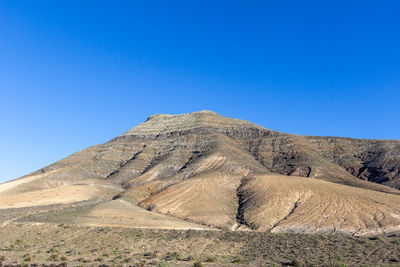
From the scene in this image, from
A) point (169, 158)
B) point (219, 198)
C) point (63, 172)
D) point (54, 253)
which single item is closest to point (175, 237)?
point (54, 253)

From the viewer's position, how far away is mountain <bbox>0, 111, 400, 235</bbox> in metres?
46.8

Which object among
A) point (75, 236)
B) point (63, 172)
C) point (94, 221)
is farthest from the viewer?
point (63, 172)

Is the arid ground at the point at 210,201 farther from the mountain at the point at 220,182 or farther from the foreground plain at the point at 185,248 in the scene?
the mountain at the point at 220,182

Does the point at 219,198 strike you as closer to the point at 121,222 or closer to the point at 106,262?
the point at 121,222

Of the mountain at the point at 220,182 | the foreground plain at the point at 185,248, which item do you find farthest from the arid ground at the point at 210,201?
the mountain at the point at 220,182

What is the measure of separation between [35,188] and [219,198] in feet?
139

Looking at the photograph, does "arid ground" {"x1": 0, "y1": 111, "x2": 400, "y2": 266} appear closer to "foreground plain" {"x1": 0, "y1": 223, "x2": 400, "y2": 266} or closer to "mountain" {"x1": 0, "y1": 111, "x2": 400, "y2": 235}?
"foreground plain" {"x1": 0, "y1": 223, "x2": 400, "y2": 266}

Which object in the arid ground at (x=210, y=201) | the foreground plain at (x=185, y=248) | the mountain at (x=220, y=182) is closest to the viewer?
the foreground plain at (x=185, y=248)

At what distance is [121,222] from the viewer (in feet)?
148

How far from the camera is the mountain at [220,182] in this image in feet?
154

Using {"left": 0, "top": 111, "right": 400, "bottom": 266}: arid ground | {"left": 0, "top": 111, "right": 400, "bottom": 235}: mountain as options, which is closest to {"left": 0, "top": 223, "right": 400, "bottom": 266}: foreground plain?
{"left": 0, "top": 111, "right": 400, "bottom": 266}: arid ground

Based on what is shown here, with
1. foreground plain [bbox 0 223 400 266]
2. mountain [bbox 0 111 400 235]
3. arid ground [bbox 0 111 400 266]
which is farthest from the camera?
mountain [bbox 0 111 400 235]

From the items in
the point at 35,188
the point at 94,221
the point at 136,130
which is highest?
the point at 136,130

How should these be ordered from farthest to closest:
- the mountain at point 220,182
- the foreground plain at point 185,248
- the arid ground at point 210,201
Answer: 1. the mountain at point 220,182
2. the arid ground at point 210,201
3. the foreground plain at point 185,248
